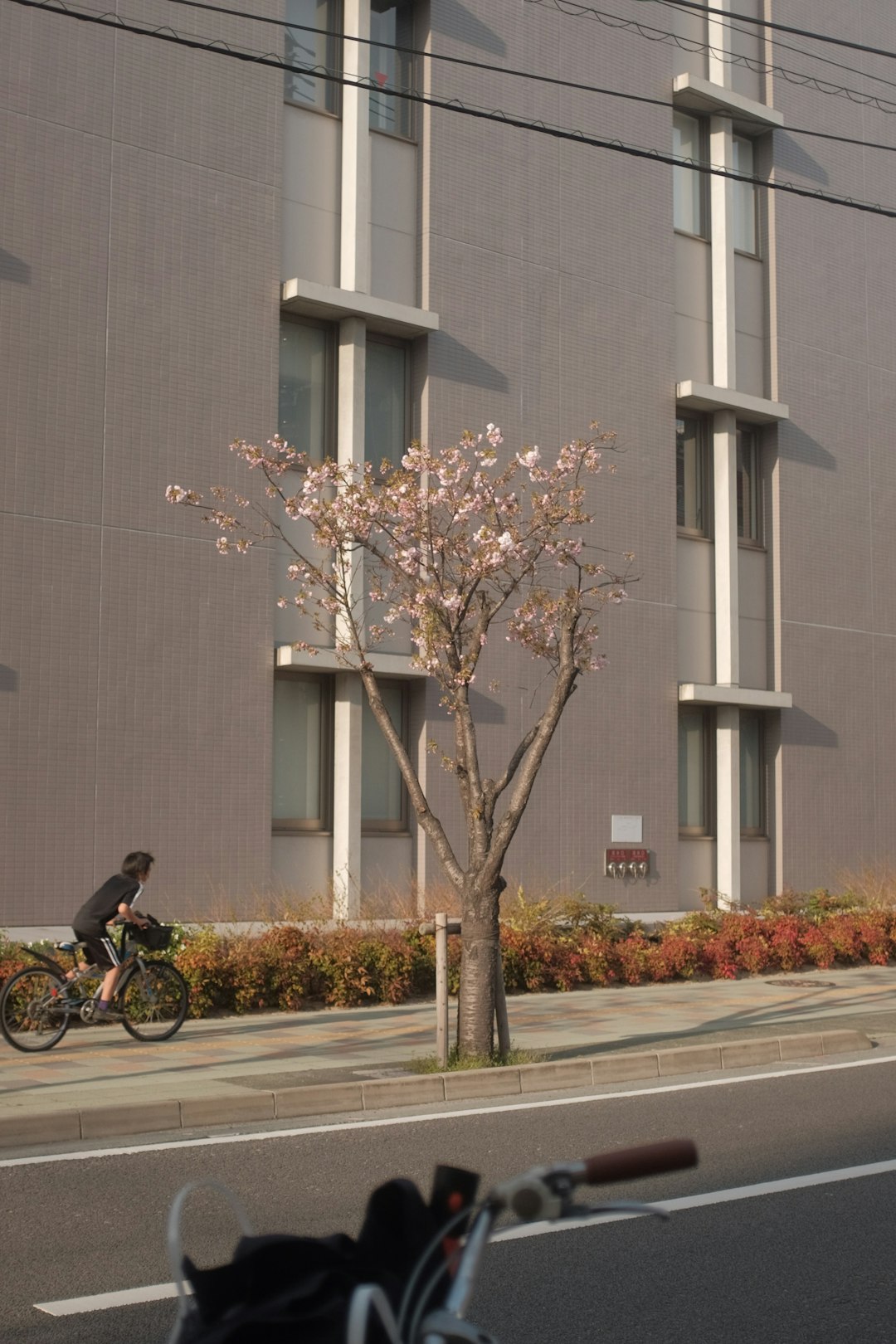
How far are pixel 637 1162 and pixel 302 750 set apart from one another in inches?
731

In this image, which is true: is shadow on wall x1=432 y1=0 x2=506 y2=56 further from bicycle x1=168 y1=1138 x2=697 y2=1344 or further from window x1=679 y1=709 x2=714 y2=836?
bicycle x1=168 y1=1138 x2=697 y2=1344

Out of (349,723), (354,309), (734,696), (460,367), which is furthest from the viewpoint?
(734,696)

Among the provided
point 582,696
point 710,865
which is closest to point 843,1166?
point 582,696

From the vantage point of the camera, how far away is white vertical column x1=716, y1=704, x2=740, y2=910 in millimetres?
24609

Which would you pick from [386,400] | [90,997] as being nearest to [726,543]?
[386,400]

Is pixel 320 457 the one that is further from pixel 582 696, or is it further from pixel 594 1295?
pixel 594 1295

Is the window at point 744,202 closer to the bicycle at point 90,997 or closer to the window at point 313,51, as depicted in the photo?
the window at point 313,51

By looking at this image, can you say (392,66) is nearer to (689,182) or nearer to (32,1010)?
(689,182)

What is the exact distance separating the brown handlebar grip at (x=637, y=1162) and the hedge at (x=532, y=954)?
11.8 metres

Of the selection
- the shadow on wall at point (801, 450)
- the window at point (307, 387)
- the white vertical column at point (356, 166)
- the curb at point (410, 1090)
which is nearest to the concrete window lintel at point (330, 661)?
the window at point (307, 387)

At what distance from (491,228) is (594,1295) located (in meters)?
18.7

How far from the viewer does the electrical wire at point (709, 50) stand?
77.4 ft

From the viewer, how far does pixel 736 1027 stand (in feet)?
46.7

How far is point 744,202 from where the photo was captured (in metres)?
26.6
